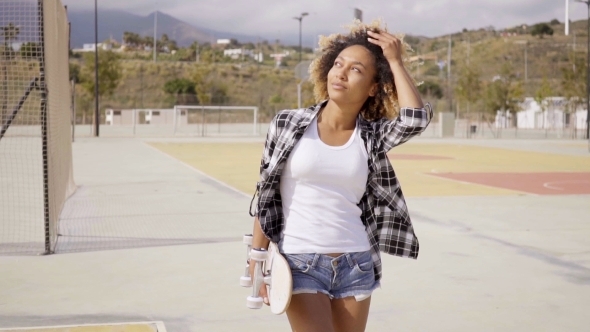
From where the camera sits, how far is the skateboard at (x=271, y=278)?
3.57m

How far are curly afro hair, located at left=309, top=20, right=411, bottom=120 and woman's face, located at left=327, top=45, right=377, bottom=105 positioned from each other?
40mm

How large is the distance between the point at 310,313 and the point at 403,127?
0.87m

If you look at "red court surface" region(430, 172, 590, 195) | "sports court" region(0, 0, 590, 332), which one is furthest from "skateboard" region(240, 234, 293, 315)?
"red court surface" region(430, 172, 590, 195)

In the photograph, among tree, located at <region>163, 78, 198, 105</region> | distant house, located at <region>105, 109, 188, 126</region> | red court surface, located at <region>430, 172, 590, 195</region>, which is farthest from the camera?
tree, located at <region>163, 78, 198, 105</region>

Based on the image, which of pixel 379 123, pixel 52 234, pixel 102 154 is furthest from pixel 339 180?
pixel 102 154

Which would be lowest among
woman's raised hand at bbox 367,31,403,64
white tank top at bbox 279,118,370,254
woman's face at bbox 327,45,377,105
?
white tank top at bbox 279,118,370,254

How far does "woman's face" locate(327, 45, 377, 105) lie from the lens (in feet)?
12.7

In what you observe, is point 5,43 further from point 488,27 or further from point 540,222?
point 488,27

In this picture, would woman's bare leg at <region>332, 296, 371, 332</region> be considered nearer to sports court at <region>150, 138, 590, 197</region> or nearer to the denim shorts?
the denim shorts

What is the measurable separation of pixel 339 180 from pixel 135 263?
524cm

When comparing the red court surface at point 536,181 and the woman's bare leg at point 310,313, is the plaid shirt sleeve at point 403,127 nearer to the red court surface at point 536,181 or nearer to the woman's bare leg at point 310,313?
the woman's bare leg at point 310,313

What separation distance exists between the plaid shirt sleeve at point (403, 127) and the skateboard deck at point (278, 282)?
2.13ft

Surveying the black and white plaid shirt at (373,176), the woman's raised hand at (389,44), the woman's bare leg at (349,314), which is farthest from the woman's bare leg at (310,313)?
the woman's raised hand at (389,44)

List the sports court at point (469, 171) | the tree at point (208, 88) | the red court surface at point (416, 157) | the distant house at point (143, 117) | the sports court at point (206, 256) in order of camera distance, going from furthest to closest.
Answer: the distant house at point (143, 117), the tree at point (208, 88), the red court surface at point (416, 157), the sports court at point (469, 171), the sports court at point (206, 256)
